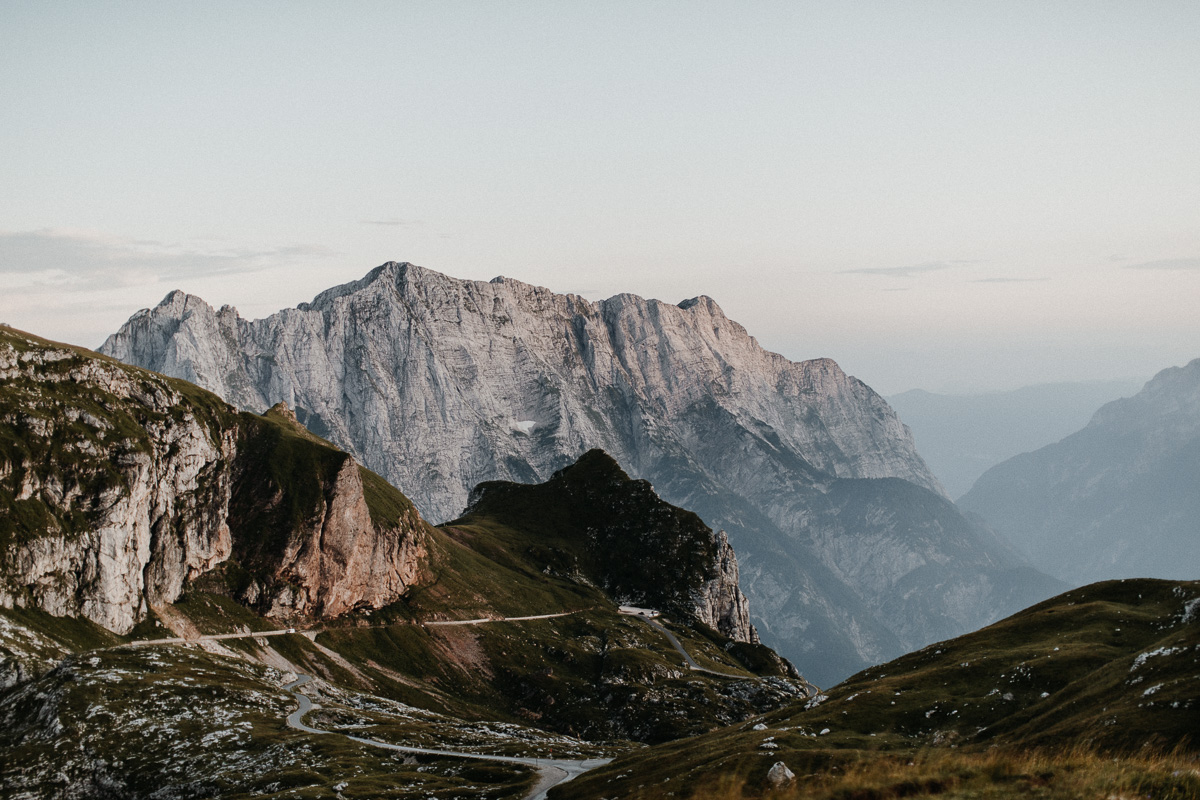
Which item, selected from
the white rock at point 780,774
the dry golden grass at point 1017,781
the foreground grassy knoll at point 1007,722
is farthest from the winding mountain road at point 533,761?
the dry golden grass at point 1017,781

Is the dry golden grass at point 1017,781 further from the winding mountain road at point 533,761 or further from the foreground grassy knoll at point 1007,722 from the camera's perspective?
the winding mountain road at point 533,761

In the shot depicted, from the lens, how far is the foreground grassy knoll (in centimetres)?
2620

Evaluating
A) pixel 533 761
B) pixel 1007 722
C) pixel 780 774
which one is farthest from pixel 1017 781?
pixel 533 761

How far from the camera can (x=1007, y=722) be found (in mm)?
75125

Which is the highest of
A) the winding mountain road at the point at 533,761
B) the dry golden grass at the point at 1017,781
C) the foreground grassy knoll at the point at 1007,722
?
the dry golden grass at the point at 1017,781

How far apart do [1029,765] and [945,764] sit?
7.99ft

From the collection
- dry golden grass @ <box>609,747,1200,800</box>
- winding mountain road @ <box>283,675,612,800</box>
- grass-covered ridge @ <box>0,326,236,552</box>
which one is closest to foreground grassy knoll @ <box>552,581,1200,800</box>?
dry golden grass @ <box>609,747,1200,800</box>

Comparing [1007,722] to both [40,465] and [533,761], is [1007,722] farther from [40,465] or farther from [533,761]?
[40,465]

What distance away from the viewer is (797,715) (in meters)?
98.3

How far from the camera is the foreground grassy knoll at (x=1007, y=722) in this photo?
26203mm

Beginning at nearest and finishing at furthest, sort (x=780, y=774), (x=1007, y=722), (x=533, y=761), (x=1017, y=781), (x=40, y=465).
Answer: (x=1017, y=781) → (x=780, y=774) → (x=1007, y=722) → (x=533, y=761) → (x=40, y=465)

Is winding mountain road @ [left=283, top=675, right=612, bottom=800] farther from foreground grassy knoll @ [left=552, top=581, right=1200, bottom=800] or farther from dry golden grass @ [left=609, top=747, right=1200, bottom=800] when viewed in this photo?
dry golden grass @ [left=609, top=747, right=1200, bottom=800]

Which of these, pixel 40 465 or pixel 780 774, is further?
pixel 40 465

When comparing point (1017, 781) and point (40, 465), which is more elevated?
point (1017, 781)
